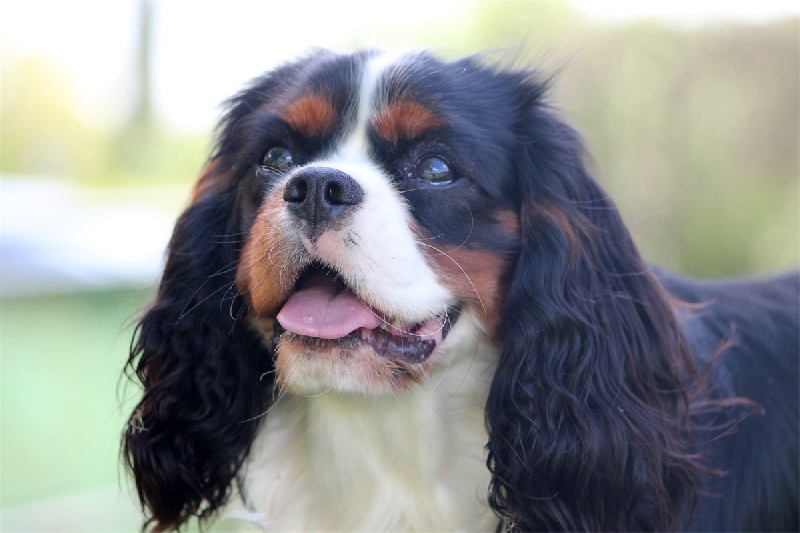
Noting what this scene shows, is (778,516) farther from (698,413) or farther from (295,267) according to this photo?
(295,267)

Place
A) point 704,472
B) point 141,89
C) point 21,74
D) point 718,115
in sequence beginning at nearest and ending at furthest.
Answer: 1. point 704,472
2. point 718,115
3. point 21,74
4. point 141,89

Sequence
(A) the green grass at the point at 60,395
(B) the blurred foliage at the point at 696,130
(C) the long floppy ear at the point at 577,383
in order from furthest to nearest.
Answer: (B) the blurred foliage at the point at 696,130 → (A) the green grass at the point at 60,395 → (C) the long floppy ear at the point at 577,383

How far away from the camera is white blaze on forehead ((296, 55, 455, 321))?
2.00 m

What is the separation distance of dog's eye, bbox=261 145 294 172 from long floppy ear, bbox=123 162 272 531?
180 millimetres

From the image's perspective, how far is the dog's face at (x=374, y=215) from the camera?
202 centimetres

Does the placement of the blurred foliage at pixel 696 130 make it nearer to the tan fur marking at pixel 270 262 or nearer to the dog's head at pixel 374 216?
the dog's head at pixel 374 216

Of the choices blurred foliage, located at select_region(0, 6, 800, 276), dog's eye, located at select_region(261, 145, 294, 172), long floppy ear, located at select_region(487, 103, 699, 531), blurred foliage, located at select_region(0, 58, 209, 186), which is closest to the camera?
long floppy ear, located at select_region(487, 103, 699, 531)

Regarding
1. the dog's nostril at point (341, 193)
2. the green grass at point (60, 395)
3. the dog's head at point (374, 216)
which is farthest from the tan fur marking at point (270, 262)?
the green grass at point (60, 395)

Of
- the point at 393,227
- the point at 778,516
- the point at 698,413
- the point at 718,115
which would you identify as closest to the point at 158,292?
the point at 393,227

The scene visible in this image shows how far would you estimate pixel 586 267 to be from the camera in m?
2.27

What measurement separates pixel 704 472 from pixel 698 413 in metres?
0.18

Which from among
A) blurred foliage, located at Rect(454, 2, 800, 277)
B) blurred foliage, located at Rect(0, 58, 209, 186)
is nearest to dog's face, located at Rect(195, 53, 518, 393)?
blurred foliage, located at Rect(454, 2, 800, 277)

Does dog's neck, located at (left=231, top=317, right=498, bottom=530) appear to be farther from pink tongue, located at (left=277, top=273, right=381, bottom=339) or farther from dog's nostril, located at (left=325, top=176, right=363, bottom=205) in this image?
dog's nostril, located at (left=325, top=176, right=363, bottom=205)

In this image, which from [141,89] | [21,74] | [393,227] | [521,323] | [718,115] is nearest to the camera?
[393,227]
